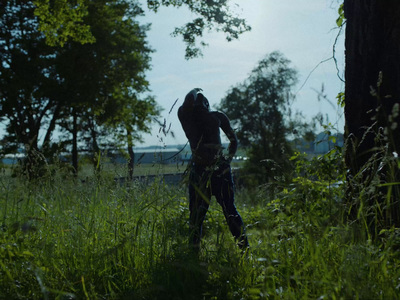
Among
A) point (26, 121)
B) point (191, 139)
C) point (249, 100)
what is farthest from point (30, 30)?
point (249, 100)

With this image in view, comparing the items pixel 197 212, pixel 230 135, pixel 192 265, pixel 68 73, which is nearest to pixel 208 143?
pixel 230 135

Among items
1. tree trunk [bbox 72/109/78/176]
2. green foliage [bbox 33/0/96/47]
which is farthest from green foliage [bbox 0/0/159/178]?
green foliage [bbox 33/0/96/47]

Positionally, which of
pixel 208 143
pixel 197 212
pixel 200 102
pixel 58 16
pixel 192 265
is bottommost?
pixel 192 265

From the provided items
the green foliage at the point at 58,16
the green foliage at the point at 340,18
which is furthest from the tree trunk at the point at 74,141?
the green foliage at the point at 340,18

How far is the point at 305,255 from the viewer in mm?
3580

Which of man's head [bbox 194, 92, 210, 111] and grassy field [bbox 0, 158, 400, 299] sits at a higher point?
man's head [bbox 194, 92, 210, 111]

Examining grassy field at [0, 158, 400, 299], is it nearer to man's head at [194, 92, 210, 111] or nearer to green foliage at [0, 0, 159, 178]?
man's head at [194, 92, 210, 111]

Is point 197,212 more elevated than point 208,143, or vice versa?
point 208,143

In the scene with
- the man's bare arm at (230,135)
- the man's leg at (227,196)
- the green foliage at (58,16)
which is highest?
→ the green foliage at (58,16)

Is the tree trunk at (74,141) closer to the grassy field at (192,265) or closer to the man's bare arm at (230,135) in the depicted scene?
Answer: the man's bare arm at (230,135)

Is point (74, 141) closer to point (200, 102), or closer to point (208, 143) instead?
point (200, 102)

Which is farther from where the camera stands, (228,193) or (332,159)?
(332,159)

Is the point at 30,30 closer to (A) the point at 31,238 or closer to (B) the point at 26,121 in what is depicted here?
(B) the point at 26,121

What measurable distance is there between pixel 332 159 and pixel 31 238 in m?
3.47
